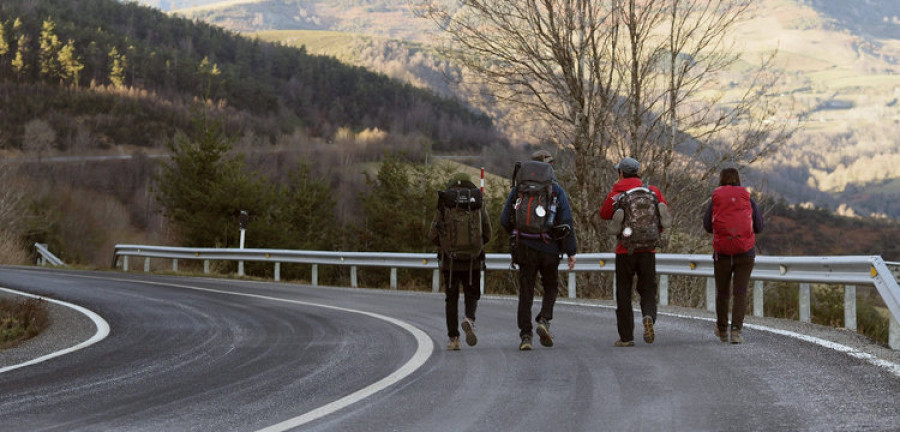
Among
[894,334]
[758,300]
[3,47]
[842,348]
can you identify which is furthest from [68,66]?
[894,334]

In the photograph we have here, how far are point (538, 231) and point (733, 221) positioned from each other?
205cm

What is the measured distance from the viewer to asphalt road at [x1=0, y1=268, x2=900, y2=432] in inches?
217

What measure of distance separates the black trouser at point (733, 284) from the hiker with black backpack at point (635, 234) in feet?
2.31

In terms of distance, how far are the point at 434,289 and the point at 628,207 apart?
11.3 metres

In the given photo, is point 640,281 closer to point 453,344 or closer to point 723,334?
point 723,334

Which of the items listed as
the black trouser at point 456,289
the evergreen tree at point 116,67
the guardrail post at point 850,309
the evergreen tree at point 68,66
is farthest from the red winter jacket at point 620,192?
the evergreen tree at point 116,67

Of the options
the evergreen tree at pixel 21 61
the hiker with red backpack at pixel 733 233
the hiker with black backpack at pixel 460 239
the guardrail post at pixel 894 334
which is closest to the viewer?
the guardrail post at pixel 894 334

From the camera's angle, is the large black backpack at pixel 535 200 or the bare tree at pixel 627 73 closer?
the large black backpack at pixel 535 200

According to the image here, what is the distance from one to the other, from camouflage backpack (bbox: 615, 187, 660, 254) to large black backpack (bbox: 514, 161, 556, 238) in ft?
2.74

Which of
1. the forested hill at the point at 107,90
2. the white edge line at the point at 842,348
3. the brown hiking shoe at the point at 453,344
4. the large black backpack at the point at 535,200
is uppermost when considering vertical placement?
the forested hill at the point at 107,90

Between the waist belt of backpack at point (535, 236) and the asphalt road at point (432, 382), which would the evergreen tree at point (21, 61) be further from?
the waist belt of backpack at point (535, 236)

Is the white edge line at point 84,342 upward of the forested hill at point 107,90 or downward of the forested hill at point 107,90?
downward

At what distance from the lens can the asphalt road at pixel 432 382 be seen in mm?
5500

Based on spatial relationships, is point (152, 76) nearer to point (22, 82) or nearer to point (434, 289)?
point (22, 82)
